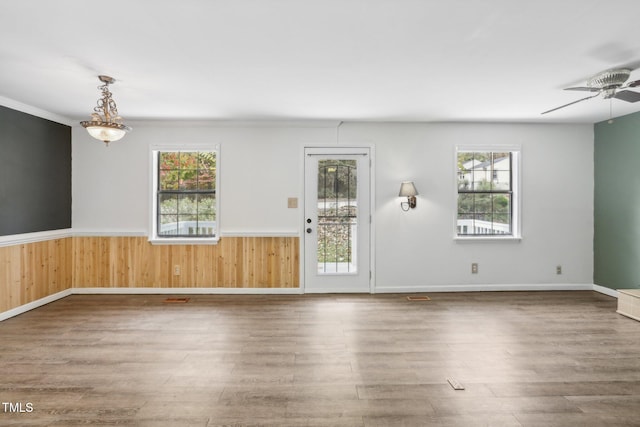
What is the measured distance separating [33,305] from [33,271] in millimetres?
415

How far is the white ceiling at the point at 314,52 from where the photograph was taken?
7.21 ft

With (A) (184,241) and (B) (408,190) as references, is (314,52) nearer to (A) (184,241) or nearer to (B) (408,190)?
(B) (408,190)

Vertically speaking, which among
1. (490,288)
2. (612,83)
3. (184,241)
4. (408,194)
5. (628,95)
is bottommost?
(490,288)

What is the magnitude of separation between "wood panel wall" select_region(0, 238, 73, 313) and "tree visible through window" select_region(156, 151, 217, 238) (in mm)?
1273

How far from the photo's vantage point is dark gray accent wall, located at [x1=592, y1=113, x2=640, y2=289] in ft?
15.1

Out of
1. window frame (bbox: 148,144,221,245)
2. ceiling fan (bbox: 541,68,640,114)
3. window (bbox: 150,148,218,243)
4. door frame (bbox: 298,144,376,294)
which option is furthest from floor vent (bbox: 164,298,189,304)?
ceiling fan (bbox: 541,68,640,114)

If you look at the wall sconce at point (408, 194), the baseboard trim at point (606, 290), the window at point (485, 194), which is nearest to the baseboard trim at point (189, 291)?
the wall sconce at point (408, 194)

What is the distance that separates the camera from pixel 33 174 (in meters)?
4.41

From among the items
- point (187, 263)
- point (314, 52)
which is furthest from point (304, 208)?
point (314, 52)

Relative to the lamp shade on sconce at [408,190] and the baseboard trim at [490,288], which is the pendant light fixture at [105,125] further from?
the baseboard trim at [490,288]

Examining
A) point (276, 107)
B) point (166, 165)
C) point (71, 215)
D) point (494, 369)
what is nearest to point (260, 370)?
point (494, 369)

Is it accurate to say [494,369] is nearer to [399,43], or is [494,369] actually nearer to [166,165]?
[399,43]

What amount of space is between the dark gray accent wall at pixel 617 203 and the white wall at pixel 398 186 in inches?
5.0

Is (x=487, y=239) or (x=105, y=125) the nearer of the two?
(x=105, y=125)
